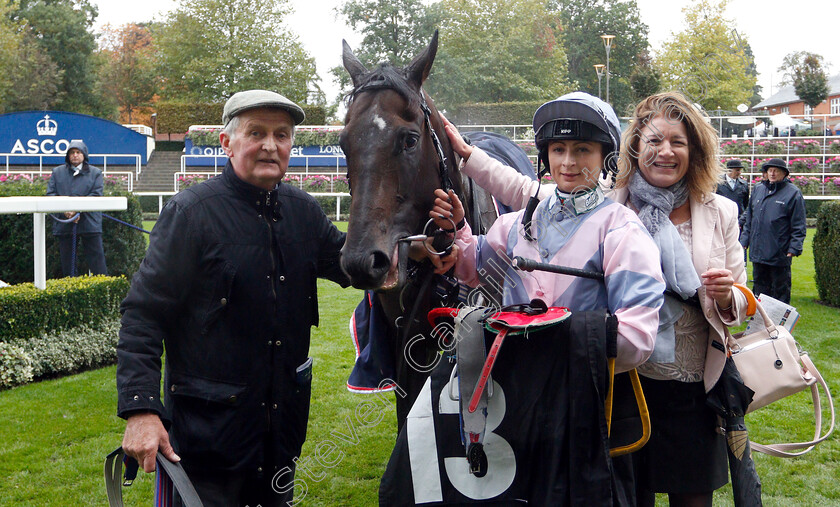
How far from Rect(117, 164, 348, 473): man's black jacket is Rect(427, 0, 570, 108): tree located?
54.0ft

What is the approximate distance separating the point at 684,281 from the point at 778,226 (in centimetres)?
616

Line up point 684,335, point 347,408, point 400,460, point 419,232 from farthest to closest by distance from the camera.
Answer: point 347,408 → point 419,232 → point 684,335 → point 400,460

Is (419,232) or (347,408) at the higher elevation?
(419,232)

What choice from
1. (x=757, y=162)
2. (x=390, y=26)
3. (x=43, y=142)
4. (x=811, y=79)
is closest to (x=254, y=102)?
(x=390, y=26)


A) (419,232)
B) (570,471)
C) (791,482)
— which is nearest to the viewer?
(570,471)

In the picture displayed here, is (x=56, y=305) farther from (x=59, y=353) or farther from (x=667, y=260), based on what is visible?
(x=667, y=260)

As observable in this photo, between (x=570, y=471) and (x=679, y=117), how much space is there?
1212 millimetres

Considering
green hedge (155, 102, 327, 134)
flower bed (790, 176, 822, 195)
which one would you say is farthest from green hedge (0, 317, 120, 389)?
green hedge (155, 102, 327, 134)

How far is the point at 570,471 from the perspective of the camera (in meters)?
1.55

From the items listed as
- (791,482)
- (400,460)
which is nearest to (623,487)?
(400,460)

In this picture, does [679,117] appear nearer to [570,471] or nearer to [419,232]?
[419,232]

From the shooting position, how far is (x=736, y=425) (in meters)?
2.03

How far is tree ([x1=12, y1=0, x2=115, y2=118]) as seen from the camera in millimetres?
36469

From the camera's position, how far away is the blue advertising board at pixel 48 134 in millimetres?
22703
